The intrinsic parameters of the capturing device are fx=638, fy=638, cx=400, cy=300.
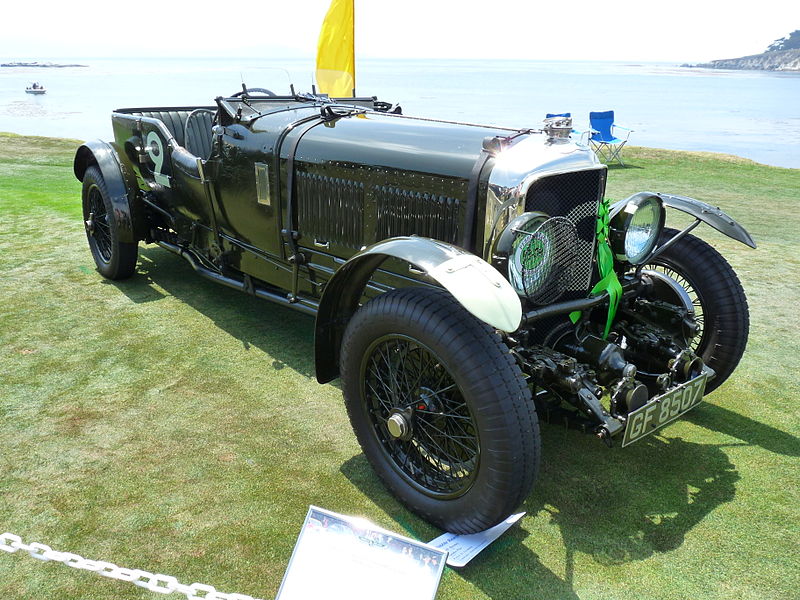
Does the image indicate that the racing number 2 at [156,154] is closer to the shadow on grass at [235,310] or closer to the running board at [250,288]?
the running board at [250,288]

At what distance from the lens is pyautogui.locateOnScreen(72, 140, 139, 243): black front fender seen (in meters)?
5.01

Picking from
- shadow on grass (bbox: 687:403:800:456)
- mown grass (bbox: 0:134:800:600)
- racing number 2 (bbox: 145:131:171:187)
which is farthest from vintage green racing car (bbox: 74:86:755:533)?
racing number 2 (bbox: 145:131:171:187)

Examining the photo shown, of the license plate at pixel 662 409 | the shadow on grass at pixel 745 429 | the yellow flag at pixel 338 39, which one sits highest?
the yellow flag at pixel 338 39

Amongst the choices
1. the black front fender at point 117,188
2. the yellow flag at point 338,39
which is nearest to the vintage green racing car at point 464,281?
the black front fender at point 117,188

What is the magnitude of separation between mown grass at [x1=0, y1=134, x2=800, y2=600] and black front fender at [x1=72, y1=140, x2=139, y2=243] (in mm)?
562

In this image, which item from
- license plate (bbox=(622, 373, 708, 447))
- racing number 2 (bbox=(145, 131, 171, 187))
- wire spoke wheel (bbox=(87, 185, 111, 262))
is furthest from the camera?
wire spoke wheel (bbox=(87, 185, 111, 262))

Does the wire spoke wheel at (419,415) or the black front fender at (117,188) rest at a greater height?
the black front fender at (117,188)

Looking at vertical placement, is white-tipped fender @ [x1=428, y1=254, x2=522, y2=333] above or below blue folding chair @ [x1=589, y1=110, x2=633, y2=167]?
above

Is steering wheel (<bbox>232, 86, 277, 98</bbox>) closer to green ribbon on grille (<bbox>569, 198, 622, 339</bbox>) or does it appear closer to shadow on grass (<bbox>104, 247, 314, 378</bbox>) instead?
shadow on grass (<bbox>104, 247, 314, 378</bbox>)

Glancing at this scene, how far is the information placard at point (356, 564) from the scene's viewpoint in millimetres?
1888

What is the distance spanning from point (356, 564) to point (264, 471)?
110 cm

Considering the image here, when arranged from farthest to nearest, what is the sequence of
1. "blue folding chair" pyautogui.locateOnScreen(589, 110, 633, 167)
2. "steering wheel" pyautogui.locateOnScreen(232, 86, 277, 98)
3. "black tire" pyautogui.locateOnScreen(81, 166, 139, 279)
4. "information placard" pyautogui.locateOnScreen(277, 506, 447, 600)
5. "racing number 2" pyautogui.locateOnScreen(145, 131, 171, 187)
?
"blue folding chair" pyautogui.locateOnScreen(589, 110, 633, 167)
"black tire" pyautogui.locateOnScreen(81, 166, 139, 279)
"racing number 2" pyautogui.locateOnScreen(145, 131, 171, 187)
"steering wheel" pyautogui.locateOnScreen(232, 86, 277, 98)
"information placard" pyautogui.locateOnScreen(277, 506, 447, 600)

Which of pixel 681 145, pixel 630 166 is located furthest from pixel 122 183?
pixel 681 145

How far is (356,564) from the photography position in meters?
1.95
